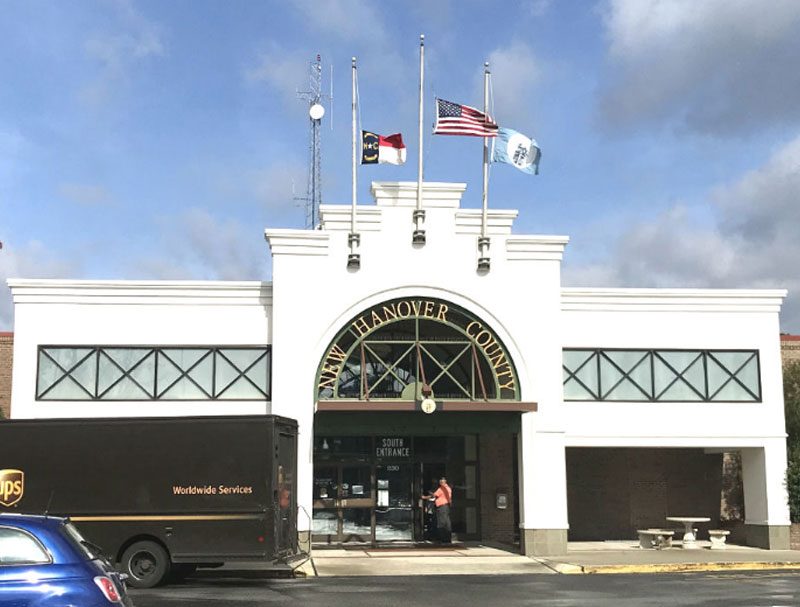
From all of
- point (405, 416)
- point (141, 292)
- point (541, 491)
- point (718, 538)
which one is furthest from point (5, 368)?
point (718, 538)

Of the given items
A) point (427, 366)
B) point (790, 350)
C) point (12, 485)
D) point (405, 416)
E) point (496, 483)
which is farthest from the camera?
point (790, 350)

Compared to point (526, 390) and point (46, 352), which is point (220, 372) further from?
point (526, 390)

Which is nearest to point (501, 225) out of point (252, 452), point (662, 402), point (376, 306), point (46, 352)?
point (376, 306)

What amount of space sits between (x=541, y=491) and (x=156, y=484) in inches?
371

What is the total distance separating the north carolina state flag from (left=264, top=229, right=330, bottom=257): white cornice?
2.19 meters

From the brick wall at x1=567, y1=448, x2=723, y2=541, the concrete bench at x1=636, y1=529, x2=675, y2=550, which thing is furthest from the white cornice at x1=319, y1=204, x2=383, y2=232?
the concrete bench at x1=636, y1=529, x2=675, y2=550

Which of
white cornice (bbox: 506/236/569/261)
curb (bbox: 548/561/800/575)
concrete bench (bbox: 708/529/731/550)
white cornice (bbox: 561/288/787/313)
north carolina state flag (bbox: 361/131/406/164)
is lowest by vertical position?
curb (bbox: 548/561/800/575)

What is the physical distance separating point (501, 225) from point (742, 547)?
10.1 m

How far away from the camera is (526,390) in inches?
943

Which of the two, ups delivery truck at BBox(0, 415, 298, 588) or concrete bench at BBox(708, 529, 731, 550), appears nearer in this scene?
ups delivery truck at BBox(0, 415, 298, 588)

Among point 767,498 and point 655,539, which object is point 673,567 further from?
point 767,498

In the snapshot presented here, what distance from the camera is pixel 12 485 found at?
18.1 meters

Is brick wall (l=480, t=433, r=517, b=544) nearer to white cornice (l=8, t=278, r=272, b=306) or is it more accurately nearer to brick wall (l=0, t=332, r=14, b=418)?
white cornice (l=8, t=278, r=272, b=306)

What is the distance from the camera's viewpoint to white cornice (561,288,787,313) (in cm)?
2570
